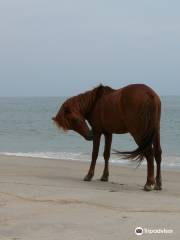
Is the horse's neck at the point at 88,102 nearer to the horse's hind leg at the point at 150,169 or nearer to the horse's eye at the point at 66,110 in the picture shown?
the horse's eye at the point at 66,110

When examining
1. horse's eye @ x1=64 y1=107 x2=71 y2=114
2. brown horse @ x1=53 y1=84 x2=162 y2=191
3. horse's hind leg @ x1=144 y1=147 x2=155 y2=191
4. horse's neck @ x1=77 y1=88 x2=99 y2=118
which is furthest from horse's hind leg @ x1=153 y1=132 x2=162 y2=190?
horse's eye @ x1=64 y1=107 x2=71 y2=114

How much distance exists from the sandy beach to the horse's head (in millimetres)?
897

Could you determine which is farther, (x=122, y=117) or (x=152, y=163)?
(x=122, y=117)

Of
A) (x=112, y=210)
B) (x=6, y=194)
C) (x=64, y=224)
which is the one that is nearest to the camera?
(x=64, y=224)

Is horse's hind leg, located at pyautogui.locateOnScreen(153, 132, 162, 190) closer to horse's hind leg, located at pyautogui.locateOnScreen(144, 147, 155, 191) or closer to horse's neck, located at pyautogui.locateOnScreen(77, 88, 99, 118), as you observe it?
horse's hind leg, located at pyautogui.locateOnScreen(144, 147, 155, 191)

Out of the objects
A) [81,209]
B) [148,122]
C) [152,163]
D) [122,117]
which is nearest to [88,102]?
[122,117]

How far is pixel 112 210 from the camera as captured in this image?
19.9 feet

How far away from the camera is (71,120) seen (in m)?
9.12

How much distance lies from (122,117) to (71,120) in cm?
117

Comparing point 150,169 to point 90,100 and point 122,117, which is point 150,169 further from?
point 90,100

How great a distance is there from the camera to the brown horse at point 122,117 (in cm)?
793

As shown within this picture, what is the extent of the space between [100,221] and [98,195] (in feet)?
5.55

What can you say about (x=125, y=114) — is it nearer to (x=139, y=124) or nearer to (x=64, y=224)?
(x=139, y=124)

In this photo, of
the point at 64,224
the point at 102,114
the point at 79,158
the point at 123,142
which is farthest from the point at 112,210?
the point at 123,142
